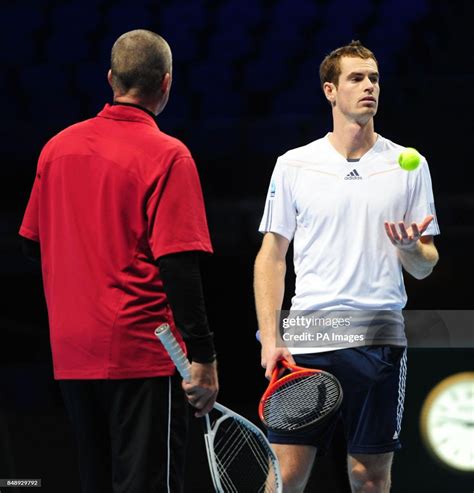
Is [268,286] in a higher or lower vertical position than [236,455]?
higher

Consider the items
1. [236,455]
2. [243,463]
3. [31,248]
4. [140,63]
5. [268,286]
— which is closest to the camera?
[140,63]

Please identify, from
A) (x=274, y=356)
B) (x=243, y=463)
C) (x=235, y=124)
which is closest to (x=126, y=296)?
(x=274, y=356)

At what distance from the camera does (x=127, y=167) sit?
8.67 feet

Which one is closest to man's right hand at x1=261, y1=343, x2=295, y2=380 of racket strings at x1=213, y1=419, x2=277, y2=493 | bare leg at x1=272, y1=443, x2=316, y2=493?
bare leg at x1=272, y1=443, x2=316, y2=493

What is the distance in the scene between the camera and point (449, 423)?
4629 mm

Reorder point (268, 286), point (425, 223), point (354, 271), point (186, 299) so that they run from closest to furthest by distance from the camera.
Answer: point (186, 299) < point (425, 223) < point (354, 271) < point (268, 286)

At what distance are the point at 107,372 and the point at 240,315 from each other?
284cm

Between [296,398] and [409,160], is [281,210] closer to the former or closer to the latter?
[409,160]

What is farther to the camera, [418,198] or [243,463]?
[243,463]

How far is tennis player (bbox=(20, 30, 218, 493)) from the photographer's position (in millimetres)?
2607

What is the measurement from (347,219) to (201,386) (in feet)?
3.70

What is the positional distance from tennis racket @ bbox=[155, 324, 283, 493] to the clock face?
2.35 feet

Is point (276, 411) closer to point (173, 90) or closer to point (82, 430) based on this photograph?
point (82, 430)

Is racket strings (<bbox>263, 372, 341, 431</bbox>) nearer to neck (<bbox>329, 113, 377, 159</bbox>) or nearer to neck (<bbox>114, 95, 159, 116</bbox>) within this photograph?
neck (<bbox>329, 113, 377, 159</bbox>)
